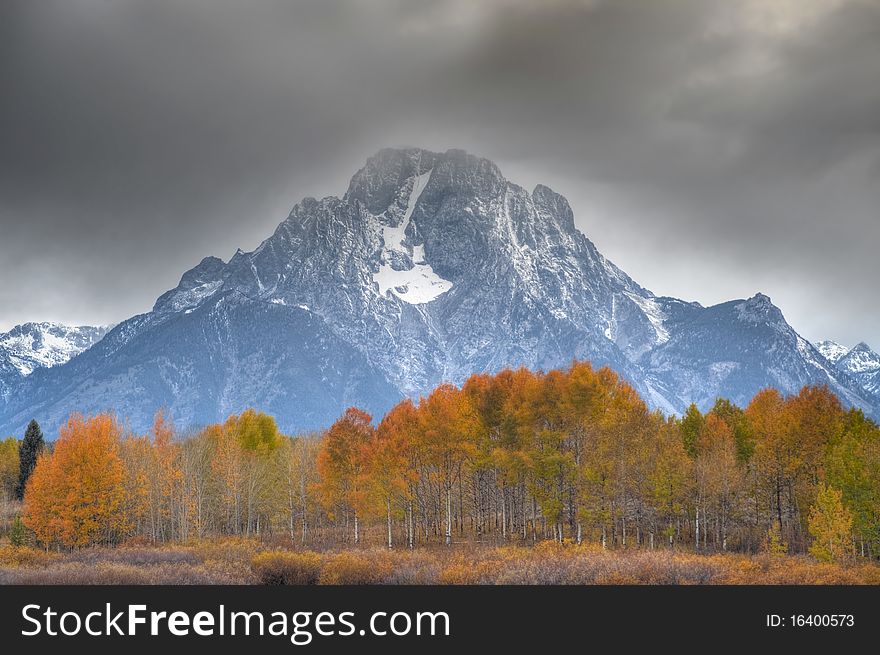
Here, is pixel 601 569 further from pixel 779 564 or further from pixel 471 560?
pixel 779 564

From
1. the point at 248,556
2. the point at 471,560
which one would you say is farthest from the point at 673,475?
the point at 248,556

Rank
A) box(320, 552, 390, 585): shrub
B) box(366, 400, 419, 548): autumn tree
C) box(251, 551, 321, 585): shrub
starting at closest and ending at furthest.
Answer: box(320, 552, 390, 585): shrub < box(251, 551, 321, 585): shrub < box(366, 400, 419, 548): autumn tree

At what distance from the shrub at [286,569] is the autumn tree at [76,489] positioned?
23.0m

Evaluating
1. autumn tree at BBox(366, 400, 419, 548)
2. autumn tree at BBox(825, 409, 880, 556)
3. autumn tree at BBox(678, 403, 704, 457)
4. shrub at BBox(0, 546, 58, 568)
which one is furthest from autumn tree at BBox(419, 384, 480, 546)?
shrub at BBox(0, 546, 58, 568)

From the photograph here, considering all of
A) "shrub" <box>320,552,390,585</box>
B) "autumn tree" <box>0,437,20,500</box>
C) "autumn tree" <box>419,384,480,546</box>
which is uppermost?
"autumn tree" <box>419,384,480,546</box>

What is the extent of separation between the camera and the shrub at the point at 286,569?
36.7m

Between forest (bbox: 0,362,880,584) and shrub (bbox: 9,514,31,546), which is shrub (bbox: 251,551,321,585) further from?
shrub (bbox: 9,514,31,546)

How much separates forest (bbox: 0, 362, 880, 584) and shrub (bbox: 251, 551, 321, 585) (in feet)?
39.7

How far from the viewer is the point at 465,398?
5700 centimetres

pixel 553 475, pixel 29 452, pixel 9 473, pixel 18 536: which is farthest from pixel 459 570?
pixel 9 473

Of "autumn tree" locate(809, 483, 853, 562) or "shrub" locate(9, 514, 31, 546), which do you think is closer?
"autumn tree" locate(809, 483, 853, 562)

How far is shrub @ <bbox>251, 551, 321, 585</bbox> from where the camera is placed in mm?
36656

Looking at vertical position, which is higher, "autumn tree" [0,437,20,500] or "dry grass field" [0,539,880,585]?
"autumn tree" [0,437,20,500]

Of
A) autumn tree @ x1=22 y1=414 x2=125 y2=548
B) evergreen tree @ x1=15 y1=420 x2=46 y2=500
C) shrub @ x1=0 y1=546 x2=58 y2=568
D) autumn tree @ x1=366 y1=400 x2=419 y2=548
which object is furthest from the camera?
evergreen tree @ x1=15 y1=420 x2=46 y2=500
